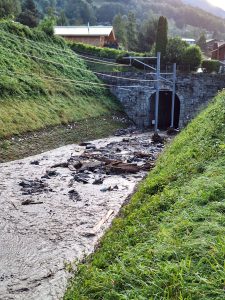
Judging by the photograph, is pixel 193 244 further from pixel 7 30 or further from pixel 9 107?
pixel 7 30

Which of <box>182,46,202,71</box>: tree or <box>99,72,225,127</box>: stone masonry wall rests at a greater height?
<box>182,46,202,71</box>: tree

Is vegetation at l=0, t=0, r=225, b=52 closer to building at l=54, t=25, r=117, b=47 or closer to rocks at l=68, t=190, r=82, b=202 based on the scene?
building at l=54, t=25, r=117, b=47

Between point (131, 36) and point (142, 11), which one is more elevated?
point (142, 11)

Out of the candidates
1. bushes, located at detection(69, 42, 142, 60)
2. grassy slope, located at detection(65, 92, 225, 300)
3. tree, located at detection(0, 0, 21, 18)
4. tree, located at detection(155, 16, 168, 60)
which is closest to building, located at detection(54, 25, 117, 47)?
tree, located at detection(0, 0, 21, 18)

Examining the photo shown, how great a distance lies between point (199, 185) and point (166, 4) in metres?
181

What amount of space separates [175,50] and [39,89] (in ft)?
63.2

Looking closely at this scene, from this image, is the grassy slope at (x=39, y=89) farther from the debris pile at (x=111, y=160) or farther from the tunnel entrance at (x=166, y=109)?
the tunnel entrance at (x=166, y=109)

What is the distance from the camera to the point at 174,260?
5902 millimetres

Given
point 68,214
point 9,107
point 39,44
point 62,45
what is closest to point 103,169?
point 68,214

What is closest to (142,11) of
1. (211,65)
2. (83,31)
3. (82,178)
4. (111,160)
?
(83,31)

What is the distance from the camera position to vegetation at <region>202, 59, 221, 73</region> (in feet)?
140

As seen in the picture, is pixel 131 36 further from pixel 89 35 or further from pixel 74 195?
pixel 74 195

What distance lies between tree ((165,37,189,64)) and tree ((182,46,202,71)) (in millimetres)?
615

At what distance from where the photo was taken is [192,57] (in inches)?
1645
